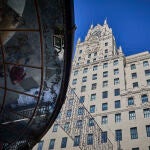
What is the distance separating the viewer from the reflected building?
19.0 ft

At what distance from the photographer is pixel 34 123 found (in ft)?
25.2

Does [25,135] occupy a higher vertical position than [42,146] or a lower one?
lower

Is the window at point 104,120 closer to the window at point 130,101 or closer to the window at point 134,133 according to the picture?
the window at point 130,101

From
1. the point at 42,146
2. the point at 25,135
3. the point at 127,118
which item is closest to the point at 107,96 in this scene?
the point at 127,118

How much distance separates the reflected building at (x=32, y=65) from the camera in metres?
5.79

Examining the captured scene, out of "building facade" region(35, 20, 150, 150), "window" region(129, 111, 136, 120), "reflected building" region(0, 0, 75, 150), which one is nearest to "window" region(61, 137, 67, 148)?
"building facade" region(35, 20, 150, 150)

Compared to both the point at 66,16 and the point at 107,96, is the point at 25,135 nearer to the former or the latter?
the point at 66,16

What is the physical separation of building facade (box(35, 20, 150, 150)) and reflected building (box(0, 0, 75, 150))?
1692cm

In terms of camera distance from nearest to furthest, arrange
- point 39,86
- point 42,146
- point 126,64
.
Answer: point 39,86, point 42,146, point 126,64

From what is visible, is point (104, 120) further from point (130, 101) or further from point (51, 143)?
point (51, 143)

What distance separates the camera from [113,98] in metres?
36.6

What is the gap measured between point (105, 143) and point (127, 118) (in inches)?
191

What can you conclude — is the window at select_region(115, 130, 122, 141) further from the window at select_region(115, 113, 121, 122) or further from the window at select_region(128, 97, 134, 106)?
the window at select_region(128, 97, 134, 106)

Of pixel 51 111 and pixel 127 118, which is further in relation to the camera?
pixel 127 118
